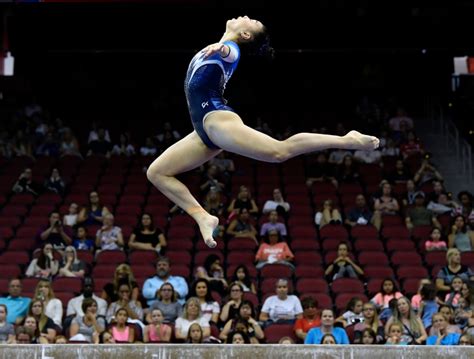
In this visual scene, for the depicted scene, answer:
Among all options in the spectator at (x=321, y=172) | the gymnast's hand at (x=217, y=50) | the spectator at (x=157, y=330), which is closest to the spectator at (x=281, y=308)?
the spectator at (x=157, y=330)

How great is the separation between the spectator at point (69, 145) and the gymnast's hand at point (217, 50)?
440 inches

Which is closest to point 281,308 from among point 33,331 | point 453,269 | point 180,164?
point 453,269

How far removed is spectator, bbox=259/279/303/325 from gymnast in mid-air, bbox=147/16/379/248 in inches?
173

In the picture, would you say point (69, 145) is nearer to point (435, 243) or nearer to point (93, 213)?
point (93, 213)

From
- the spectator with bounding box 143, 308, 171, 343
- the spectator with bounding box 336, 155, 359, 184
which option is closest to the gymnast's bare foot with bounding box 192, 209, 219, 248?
the spectator with bounding box 143, 308, 171, 343

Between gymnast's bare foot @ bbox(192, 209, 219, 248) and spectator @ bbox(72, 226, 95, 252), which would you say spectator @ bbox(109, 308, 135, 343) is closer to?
spectator @ bbox(72, 226, 95, 252)

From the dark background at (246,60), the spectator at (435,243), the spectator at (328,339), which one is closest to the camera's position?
the spectator at (328,339)

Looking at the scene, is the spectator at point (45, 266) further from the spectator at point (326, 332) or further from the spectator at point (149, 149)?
the spectator at point (149, 149)

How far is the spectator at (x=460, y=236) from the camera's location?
46.9 feet

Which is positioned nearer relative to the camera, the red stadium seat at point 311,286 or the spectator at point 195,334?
the spectator at point 195,334

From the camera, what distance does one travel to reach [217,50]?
24.0ft

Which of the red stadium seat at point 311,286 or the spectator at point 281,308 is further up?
the red stadium seat at point 311,286

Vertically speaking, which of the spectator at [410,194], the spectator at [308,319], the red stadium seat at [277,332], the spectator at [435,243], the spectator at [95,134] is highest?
the spectator at [95,134]

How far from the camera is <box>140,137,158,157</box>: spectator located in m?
18.4
